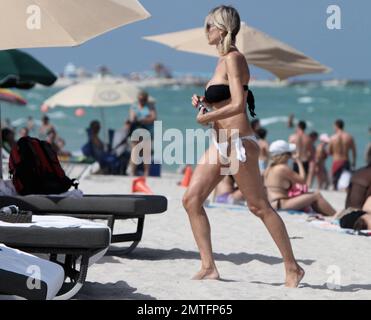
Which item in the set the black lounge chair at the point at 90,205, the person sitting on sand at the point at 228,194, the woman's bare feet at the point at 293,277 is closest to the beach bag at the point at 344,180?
the person sitting on sand at the point at 228,194

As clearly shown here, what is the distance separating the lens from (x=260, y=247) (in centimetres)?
781

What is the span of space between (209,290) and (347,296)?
797 mm

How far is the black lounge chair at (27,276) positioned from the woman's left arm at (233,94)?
129 centimetres

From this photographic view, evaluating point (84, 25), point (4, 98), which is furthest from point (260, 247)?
point (4, 98)

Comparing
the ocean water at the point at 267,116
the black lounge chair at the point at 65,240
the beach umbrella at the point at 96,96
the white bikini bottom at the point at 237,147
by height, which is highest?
the ocean water at the point at 267,116

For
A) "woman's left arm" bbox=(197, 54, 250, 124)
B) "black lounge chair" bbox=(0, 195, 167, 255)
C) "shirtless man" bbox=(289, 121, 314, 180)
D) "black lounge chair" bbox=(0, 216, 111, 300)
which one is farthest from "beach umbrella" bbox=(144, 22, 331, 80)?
"black lounge chair" bbox=(0, 216, 111, 300)

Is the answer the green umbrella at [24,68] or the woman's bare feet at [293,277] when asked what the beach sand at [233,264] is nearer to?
the woman's bare feet at [293,277]

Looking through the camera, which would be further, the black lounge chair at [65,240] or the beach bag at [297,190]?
the beach bag at [297,190]

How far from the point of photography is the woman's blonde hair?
18.9 ft

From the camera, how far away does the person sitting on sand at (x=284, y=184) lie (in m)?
10.5

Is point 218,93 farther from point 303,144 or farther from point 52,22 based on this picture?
point 303,144

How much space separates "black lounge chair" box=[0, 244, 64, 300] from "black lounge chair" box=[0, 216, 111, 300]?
20 cm

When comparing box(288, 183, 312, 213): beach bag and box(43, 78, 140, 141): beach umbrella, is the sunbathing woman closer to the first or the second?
box(288, 183, 312, 213): beach bag
